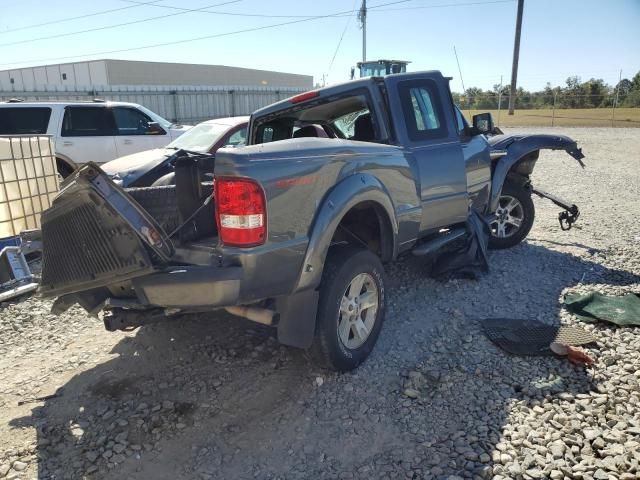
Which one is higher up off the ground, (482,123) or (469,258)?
(482,123)

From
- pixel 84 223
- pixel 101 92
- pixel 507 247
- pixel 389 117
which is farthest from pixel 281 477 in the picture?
pixel 101 92

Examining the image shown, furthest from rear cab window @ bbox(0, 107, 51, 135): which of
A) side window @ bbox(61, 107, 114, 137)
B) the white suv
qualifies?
side window @ bbox(61, 107, 114, 137)

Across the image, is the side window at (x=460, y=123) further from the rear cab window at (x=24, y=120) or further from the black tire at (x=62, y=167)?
the rear cab window at (x=24, y=120)

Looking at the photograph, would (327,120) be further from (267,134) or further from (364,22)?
(364,22)

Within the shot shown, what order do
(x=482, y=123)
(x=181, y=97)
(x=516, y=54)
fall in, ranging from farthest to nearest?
(x=516, y=54) < (x=181, y=97) < (x=482, y=123)

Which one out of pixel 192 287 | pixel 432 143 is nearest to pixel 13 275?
pixel 192 287

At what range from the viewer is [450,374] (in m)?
3.64

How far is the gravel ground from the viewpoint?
9.20 feet

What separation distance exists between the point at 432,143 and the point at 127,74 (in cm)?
3824

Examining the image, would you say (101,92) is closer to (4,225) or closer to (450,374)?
(4,225)

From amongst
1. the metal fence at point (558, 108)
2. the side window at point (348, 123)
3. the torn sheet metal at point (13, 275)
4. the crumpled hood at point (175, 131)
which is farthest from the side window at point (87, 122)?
the metal fence at point (558, 108)

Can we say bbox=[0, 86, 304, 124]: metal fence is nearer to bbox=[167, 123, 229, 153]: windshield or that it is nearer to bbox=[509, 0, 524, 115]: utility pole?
bbox=[167, 123, 229, 153]: windshield

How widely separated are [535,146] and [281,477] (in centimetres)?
514

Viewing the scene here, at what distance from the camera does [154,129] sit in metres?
10.8
